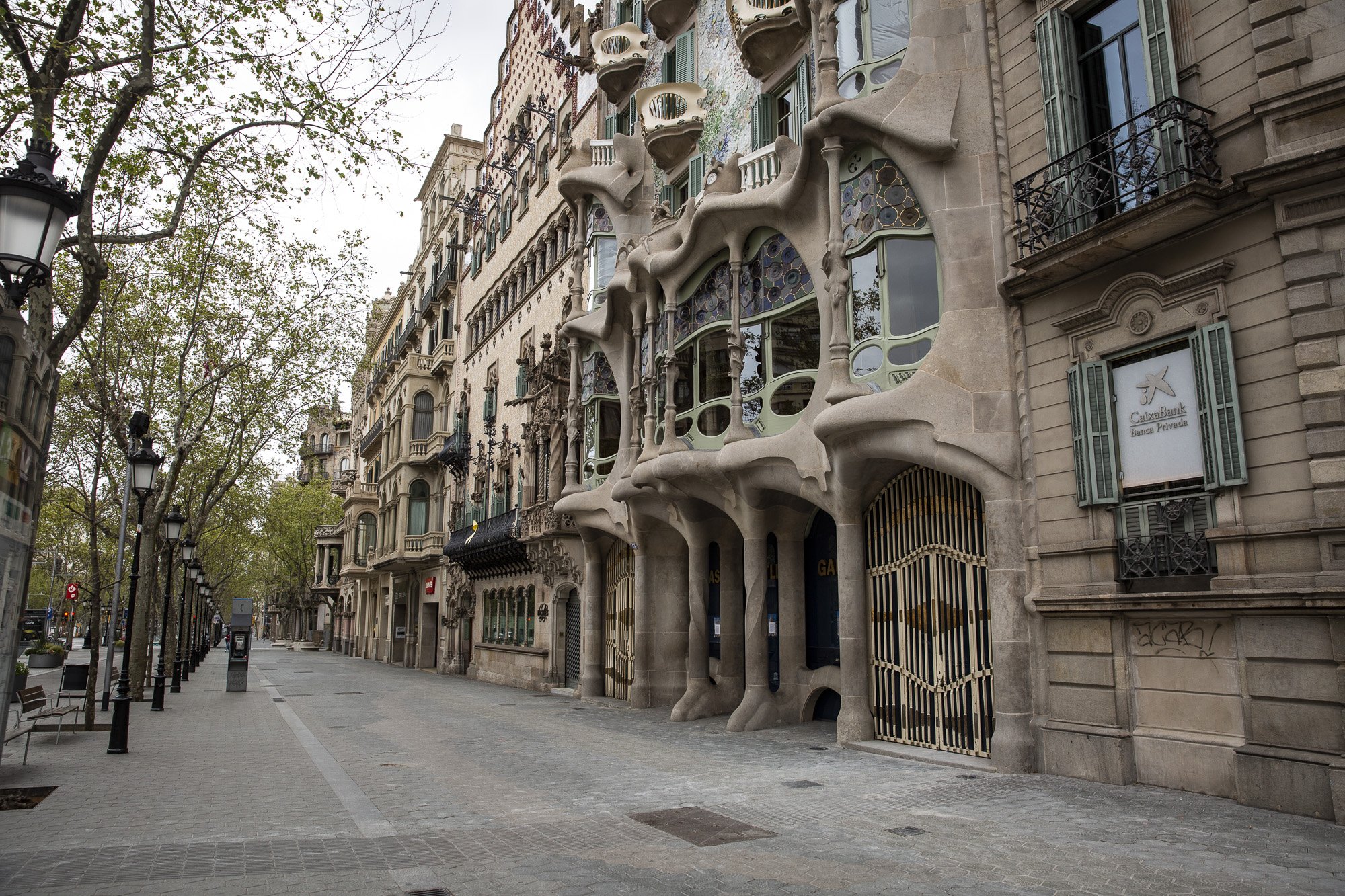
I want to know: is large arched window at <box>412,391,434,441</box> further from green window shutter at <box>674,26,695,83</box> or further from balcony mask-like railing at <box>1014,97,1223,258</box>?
balcony mask-like railing at <box>1014,97,1223,258</box>

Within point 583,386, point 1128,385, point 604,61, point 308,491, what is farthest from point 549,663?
point 308,491

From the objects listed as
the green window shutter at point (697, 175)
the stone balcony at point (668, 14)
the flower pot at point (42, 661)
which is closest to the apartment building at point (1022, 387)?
the green window shutter at point (697, 175)

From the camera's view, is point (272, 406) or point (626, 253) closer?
point (626, 253)

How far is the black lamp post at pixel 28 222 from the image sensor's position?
19.5 feet

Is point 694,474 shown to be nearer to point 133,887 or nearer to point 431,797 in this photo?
point 431,797

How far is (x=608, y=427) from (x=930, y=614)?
37.7 ft

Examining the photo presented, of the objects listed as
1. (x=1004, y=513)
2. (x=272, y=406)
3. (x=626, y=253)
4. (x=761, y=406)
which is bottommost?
(x=1004, y=513)

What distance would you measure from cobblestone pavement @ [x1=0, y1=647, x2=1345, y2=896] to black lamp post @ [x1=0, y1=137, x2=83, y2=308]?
4.20 meters

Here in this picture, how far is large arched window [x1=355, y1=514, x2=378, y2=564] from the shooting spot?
189ft

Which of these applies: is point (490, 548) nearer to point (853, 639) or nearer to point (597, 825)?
point (853, 639)

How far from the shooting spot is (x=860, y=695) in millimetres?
13922

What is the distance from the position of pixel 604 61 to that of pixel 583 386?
8.85 m

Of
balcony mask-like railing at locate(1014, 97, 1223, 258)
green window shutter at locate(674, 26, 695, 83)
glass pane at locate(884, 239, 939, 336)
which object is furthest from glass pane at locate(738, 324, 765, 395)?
green window shutter at locate(674, 26, 695, 83)

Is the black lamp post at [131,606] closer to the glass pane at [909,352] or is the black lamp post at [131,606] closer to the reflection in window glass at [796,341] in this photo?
the reflection in window glass at [796,341]
